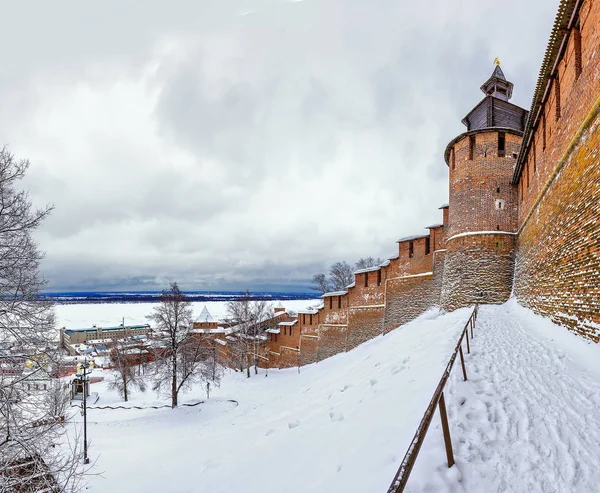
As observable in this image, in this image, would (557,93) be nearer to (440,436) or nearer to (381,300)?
(440,436)

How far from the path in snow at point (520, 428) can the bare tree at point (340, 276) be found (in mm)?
41106

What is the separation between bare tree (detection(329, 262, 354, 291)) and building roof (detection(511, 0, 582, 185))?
35802mm

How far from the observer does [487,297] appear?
14352mm

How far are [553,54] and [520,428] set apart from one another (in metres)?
9.60

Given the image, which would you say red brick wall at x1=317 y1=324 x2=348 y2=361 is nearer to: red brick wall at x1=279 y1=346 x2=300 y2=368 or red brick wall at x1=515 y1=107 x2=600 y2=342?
red brick wall at x1=279 y1=346 x2=300 y2=368

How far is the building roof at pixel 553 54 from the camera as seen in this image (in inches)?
285

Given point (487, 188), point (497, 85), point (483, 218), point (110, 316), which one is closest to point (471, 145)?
point (487, 188)

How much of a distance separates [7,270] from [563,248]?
11.4 m

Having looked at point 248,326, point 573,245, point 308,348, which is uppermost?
point 573,245

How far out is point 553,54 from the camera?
8.46 m

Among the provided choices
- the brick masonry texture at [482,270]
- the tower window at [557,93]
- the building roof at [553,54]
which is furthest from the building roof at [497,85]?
the tower window at [557,93]

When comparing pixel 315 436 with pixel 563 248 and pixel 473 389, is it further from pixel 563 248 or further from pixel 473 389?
pixel 563 248

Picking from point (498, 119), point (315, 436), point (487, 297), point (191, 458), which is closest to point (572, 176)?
point (315, 436)

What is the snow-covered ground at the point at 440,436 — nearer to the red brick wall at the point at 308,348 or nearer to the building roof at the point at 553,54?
the building roof at the point at 553,54
